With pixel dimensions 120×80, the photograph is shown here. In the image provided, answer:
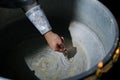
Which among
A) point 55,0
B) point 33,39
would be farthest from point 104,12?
point 33,39

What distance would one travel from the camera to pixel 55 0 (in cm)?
126

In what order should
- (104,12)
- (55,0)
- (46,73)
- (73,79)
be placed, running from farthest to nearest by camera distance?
1. (55,0)
2. (46,73)
3. (104,12)
4. (73,79)

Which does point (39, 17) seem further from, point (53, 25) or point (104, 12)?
point (53, 25)

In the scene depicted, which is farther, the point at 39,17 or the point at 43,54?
the point at 43,54

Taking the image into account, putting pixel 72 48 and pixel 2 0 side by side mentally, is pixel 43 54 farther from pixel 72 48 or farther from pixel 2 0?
pixel 2 0

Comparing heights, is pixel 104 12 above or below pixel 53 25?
above

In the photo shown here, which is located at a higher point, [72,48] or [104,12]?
[104,12]

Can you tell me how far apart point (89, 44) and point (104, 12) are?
0.89 feet

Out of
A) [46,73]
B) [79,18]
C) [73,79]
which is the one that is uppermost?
[73,79]

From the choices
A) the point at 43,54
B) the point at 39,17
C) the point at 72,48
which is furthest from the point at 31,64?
the point at 39,17

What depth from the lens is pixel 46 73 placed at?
116cm

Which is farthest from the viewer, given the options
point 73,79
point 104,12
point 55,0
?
point 55,0

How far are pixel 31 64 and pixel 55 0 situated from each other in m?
0.33

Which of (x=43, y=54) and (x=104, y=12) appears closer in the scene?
(x=104, y=12)
